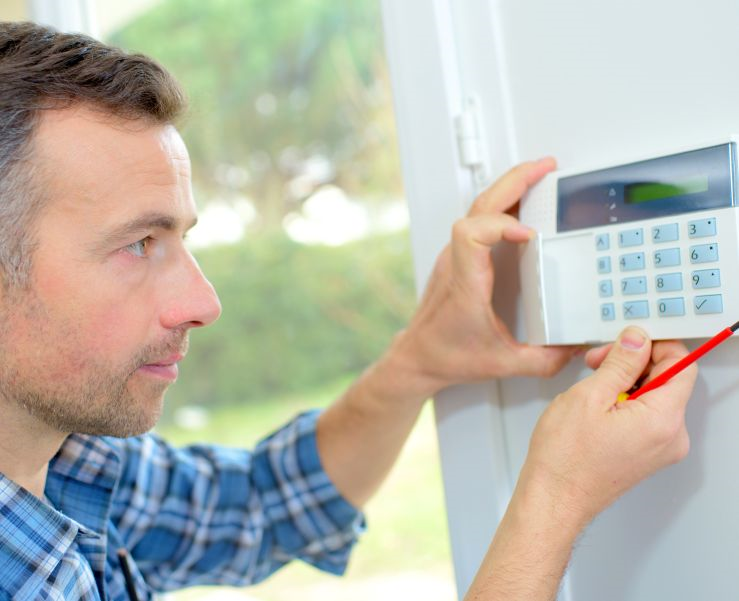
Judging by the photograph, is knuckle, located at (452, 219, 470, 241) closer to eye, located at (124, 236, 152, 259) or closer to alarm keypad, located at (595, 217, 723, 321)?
alarm keypad, located at (595, 217, 723, 321)

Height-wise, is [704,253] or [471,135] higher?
[471,135]

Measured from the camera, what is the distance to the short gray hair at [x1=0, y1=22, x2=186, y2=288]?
0.78m

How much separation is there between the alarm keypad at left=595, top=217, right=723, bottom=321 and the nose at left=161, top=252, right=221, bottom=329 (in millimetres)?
408

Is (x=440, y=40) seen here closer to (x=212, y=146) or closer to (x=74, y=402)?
(x=74, y=402)

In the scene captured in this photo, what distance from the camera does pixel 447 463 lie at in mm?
914

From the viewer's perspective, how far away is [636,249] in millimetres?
683

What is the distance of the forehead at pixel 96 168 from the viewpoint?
786mm

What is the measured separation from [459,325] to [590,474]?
24 cm

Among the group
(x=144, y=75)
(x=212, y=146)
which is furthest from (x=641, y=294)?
(x=212, y=146)

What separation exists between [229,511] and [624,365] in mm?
637

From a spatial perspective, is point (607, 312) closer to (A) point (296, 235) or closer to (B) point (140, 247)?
(B) point (140, 247)

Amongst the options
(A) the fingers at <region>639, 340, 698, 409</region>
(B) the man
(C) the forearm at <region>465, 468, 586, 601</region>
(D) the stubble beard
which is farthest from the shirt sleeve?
(A) the fingers at <region>639, 340, 698, 409</region>

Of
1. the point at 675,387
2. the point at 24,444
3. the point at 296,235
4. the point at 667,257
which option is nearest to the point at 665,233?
the point at 667,257

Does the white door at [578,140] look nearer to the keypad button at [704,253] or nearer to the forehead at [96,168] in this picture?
the keypad button at [704,253]
